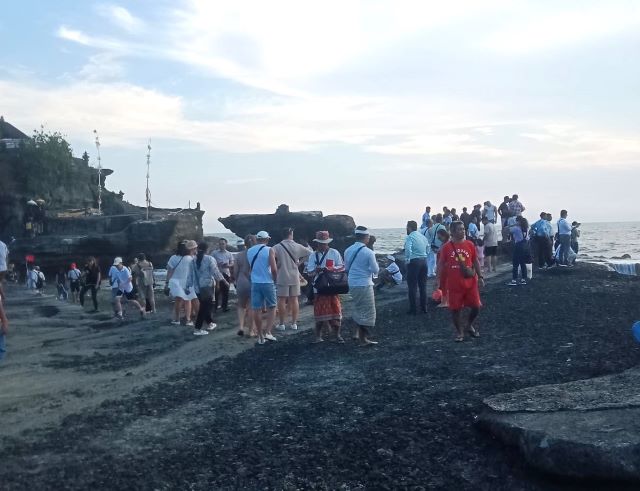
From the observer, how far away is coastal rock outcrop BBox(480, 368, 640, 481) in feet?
14.1

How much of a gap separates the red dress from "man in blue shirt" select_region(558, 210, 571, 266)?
1255 cm

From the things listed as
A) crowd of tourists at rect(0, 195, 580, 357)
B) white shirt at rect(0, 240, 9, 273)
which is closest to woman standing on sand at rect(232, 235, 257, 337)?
crowd of tourists at rect(0, 195, 580, 357)

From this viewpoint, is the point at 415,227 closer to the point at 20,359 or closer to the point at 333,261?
the point at 333,261

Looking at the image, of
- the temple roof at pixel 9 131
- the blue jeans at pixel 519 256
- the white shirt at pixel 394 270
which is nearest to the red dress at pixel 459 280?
the white shirt at pixel 394 270

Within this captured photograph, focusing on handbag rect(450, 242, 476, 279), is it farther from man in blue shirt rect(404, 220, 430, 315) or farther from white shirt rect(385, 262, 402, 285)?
white shirt rect(385, 262, 402, 285)

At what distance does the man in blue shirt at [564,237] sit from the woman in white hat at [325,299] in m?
12.6

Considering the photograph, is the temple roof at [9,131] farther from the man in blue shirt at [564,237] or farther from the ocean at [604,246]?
the man in blue shirt at [564,237]

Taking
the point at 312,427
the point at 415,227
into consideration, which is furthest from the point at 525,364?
the point at 415,227

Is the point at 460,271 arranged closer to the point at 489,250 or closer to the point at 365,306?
the point at 365,306

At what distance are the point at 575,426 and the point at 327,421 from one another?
2339 millimetres

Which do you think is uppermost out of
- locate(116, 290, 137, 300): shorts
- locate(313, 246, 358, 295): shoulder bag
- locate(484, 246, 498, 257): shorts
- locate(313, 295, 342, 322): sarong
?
locate(484, 246, 498, 257): shorts

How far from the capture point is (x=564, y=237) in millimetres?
21750

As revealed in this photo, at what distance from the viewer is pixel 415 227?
505 inches

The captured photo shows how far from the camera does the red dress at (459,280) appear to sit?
9.51 metres
